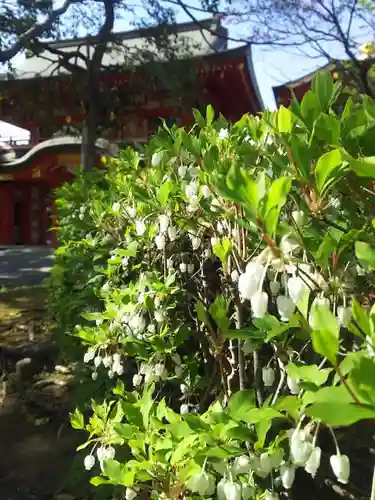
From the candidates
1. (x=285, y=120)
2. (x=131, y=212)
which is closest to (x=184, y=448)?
(x=285, y=120)

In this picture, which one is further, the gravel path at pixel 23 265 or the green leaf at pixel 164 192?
the gravel path at pixel 23 265

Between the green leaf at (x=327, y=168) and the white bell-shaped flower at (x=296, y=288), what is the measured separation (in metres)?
0.18

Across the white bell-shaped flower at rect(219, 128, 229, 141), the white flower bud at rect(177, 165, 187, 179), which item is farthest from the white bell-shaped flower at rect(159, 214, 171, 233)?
the white bell-shaped flower at rect(219, 128, 229, 141)

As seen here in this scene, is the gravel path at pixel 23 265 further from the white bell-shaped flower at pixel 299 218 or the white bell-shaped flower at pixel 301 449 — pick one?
the white bell-shaped flower at pixel 301 449

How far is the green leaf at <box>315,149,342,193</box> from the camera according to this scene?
890 millimetres

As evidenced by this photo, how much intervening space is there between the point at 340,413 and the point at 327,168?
433 mm

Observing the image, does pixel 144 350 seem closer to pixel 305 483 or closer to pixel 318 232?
pixel 305 483

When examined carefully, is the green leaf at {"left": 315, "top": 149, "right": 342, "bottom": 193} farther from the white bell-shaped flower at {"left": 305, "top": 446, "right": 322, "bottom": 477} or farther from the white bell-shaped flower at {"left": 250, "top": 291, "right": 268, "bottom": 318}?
the white bell-shaped flower at {"left": 305, "top": 446, "right": 322, "bottom": 477}

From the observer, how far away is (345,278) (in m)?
1.00

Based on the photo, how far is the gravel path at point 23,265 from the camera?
375 inches

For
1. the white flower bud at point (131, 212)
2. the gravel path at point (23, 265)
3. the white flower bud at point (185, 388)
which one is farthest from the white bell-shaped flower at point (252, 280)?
the gravel path at point (23, 265)

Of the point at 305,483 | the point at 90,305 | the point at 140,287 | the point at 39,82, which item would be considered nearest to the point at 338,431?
the point at 305,483

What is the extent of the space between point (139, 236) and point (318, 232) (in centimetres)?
94

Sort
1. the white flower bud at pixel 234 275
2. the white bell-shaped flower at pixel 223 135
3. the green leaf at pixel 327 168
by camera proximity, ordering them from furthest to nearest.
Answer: the white bell-shaped flower at pixel 223 135 → the white flower bud at pixel 234 275 → the green leaf at pixel 327 168
